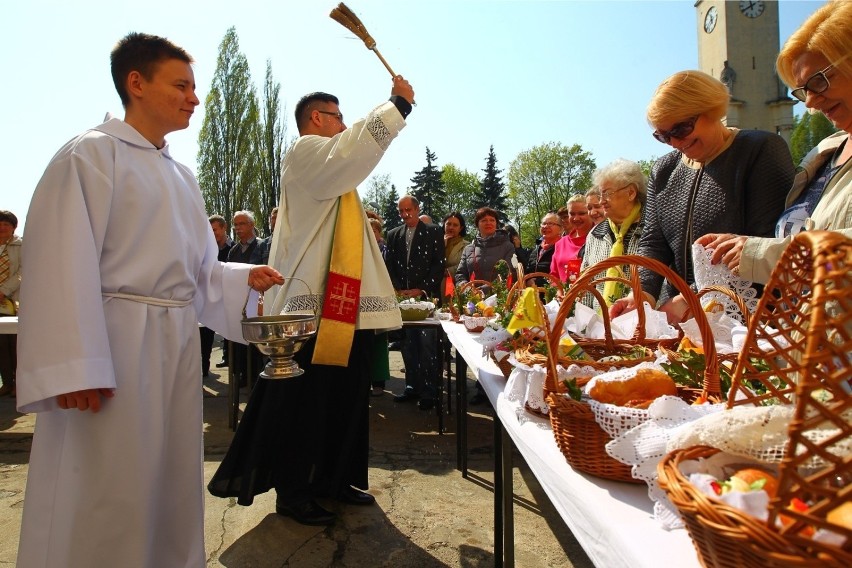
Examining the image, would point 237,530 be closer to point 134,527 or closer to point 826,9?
point 134,527

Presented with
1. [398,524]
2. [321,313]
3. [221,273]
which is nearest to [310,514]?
[398,524]

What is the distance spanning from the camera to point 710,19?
28.5m

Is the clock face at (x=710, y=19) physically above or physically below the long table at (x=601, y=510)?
above

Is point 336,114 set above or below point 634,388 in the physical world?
above

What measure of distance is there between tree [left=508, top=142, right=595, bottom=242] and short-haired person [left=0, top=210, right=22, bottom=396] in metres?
35.2

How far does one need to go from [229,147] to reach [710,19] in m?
24.5

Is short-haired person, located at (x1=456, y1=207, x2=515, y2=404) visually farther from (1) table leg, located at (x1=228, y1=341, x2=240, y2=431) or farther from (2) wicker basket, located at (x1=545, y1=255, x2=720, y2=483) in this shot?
(2) wicker basket, located at (x1=545, y1=255, x2=720, y2=483)

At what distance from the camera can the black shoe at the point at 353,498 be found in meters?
3.21

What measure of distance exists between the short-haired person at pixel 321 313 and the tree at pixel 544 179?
37.3 meters

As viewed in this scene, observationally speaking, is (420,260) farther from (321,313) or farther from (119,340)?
(119,340)

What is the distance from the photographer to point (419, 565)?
256cm

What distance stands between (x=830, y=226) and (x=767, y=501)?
3.78 ft

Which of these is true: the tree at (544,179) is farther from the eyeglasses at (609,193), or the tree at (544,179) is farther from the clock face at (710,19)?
the eyeglasses at (609,193)

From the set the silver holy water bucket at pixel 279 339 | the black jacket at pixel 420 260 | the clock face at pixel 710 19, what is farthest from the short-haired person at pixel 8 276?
the clock face at pixel 710 19
